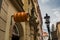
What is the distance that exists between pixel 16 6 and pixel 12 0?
0.95 m

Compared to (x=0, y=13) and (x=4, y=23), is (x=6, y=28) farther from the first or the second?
(x=0, y=13)

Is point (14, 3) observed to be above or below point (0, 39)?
above

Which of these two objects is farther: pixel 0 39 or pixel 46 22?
pixel 46 22

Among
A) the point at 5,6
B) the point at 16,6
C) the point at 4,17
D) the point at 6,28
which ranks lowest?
the point at 6,28

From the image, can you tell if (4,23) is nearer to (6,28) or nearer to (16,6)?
(6,28)

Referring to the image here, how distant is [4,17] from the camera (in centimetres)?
667

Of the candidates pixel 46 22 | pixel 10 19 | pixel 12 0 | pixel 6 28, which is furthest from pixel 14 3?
pixel 46 22

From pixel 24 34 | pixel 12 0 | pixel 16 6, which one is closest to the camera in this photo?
pixel 12 0

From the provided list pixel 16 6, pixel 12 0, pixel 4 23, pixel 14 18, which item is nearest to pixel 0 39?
pixel 4 23

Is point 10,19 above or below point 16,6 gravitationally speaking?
below

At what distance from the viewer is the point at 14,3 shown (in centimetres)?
849

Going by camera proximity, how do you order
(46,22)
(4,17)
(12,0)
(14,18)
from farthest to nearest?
(46,22)
(12,0)
(14,18)
(4,17)

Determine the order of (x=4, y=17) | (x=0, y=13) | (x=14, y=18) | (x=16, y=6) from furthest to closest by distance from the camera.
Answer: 1. (x=16, y=6)
2. (x=14, y=18)
3. (x=4, y=17)
4. (x=0, y=13)

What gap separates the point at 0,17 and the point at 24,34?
4863 millimetres
